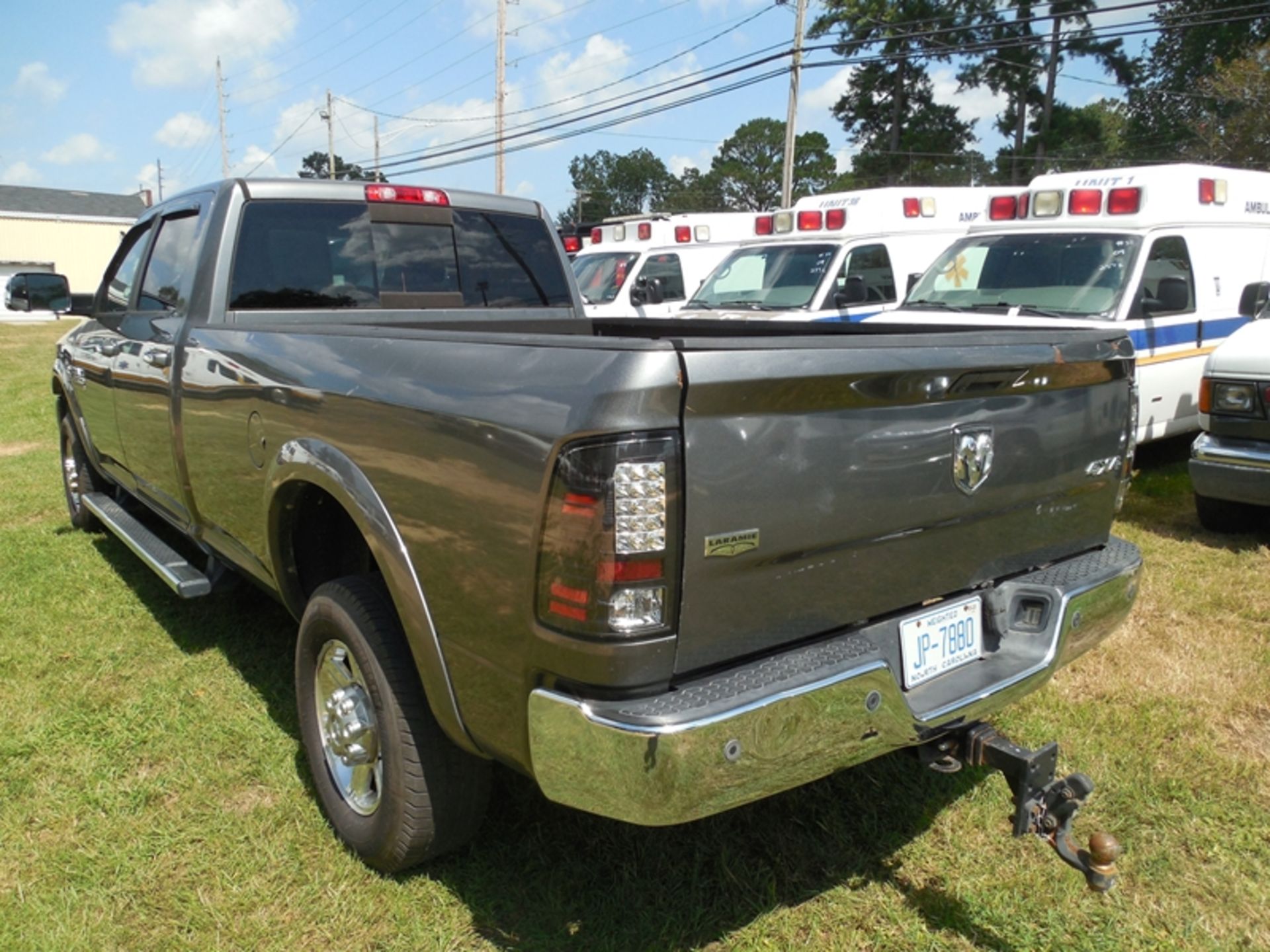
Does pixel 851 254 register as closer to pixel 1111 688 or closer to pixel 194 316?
pixel 1111 688

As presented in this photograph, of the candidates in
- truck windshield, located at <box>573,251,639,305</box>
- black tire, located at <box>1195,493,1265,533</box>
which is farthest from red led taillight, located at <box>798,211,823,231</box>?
black tire, located at <box>1195,493,1265,533</box>

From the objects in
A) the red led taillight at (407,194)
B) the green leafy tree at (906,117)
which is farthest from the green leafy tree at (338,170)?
the green leafy tree at (906,117)

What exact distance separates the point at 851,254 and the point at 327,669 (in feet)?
27.2

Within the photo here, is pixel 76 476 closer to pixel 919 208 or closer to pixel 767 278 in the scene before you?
pixel 767 278

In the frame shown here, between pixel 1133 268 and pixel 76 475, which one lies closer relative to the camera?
pixel 76 475

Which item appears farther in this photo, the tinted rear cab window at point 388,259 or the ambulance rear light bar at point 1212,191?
the ambulance rear light bar at point 1212,191

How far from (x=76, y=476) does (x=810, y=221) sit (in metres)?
7.58

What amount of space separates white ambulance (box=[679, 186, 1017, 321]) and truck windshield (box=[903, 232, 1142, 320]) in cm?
155

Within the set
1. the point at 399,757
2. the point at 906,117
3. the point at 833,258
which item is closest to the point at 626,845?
the point at 399,757

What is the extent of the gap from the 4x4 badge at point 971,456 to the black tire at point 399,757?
4.76ft

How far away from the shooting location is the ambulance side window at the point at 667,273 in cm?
1265

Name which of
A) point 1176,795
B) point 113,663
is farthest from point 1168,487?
A: point 113,663

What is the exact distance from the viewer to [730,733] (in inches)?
75.0

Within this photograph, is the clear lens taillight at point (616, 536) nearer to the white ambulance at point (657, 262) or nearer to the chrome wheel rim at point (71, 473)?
the chrome wheel rim at point (71, 473)
